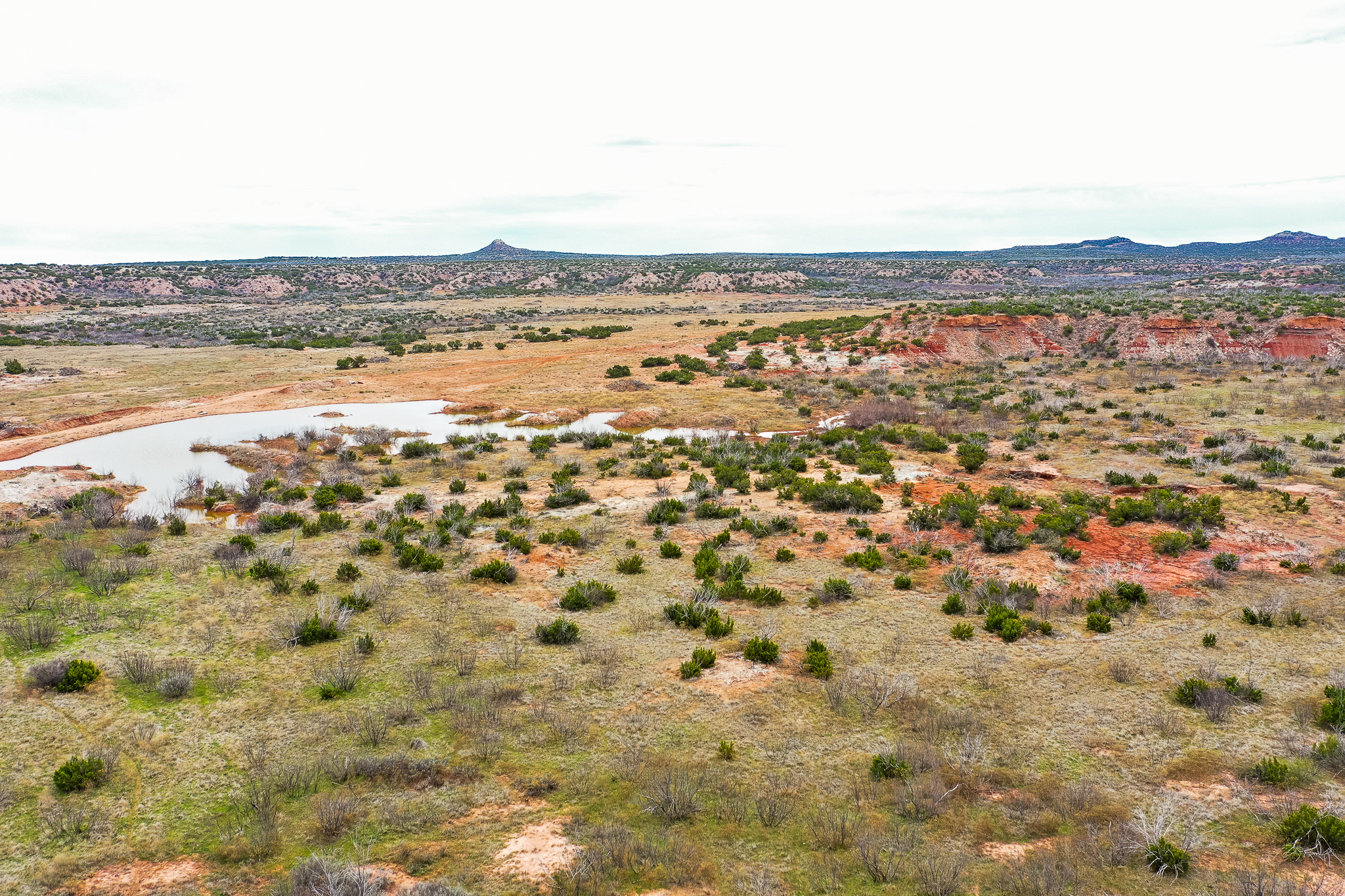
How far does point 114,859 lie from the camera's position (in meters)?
6.97

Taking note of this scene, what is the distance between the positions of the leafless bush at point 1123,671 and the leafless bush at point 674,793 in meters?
6.96

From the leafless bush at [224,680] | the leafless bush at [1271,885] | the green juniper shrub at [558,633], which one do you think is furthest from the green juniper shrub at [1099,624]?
the leafless bush at [224,680]

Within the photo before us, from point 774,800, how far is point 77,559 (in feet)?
49.9

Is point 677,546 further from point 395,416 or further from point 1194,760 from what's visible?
point 395,416

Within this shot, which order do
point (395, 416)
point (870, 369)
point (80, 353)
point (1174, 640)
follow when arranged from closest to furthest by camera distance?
point (1174, 640) → point (395, 416) → point (870, 369) → point (80, 353)

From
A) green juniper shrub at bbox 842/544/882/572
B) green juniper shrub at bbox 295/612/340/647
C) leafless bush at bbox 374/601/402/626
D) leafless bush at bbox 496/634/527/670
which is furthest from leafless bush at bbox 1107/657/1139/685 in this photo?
green juniper shrub at bbox 295/612/340/647

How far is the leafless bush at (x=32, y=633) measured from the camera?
11.0 metres

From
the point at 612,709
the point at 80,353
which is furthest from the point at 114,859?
the point at 80,353

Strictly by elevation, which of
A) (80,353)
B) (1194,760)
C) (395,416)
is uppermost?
(80,353)

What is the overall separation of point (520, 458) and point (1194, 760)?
21.0m

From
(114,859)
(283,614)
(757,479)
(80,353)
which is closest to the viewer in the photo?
(114,859)

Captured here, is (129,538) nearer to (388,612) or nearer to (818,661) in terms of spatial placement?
(388,612)

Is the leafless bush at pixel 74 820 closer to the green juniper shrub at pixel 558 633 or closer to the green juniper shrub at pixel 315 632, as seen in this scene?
the green juniper shrub at pixel 315 632

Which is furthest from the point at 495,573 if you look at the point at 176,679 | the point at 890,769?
the point at 890,769
